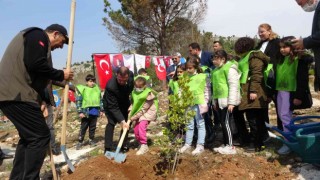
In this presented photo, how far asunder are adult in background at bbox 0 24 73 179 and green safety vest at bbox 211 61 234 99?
2300mm

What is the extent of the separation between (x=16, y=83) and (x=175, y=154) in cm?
216

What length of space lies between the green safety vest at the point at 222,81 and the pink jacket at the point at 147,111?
1.18 metres

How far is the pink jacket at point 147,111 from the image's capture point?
17.8 feet

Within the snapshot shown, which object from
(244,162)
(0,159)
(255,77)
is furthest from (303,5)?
(0,159)

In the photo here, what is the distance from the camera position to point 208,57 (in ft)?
20.3

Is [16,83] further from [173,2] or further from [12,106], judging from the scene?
Result: [173,2]

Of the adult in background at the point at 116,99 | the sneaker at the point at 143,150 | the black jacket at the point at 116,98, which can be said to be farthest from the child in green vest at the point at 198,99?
the black jacket at the point at 116,98

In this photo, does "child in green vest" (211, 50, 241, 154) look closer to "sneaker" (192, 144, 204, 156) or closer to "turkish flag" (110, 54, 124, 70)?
"sneaker" (192, 144, 204, 156)

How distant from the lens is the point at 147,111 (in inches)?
215

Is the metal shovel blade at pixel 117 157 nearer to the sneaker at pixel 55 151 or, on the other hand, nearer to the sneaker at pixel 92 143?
the sneaker at pixel 55 151

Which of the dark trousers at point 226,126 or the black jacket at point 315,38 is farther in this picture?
Result: the dark trousers at point 226,126

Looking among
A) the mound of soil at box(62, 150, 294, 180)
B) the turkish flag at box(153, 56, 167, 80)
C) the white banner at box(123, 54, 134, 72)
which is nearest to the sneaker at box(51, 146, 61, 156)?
the mound of soil at box(62, 150, 294, 180)

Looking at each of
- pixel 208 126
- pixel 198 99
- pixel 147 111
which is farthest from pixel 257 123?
pixel 147 111

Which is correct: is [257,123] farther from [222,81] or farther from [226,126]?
[222,81]
